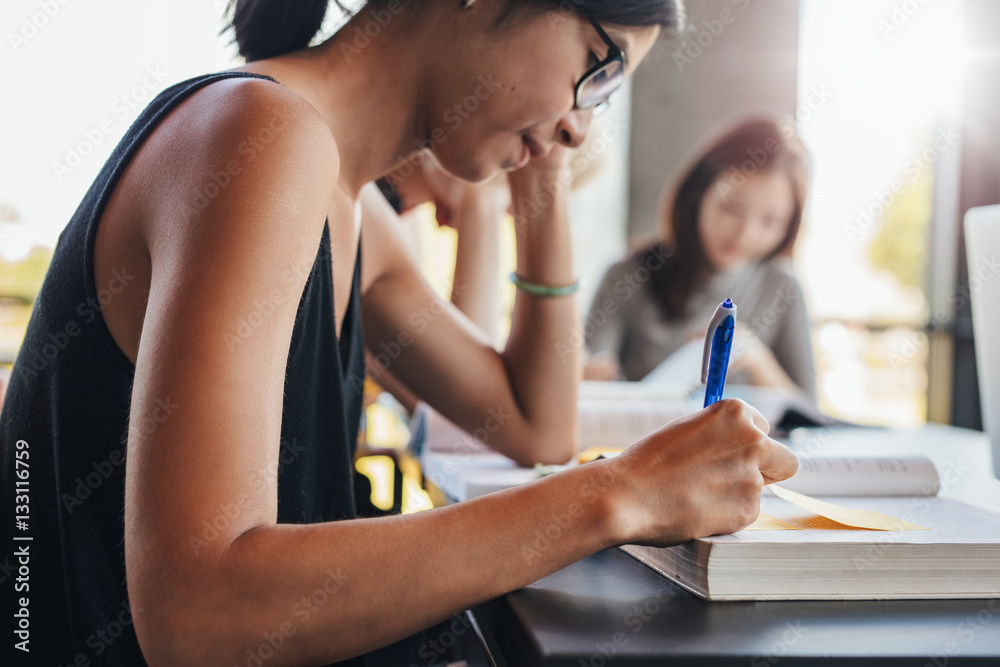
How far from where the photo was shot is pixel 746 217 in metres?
2.67

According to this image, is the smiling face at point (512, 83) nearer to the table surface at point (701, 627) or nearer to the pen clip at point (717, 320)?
the pen clip at point (717, 320)

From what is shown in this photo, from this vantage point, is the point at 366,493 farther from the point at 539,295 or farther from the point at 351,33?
the point at 351,33

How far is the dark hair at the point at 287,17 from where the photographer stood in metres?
0.85

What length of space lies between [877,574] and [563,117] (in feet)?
2.04

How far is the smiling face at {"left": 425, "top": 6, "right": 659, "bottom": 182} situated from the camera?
86cm

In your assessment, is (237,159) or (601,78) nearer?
(237,159)

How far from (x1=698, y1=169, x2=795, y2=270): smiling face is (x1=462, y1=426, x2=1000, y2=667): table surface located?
7.44 feet

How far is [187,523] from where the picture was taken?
1.52ft

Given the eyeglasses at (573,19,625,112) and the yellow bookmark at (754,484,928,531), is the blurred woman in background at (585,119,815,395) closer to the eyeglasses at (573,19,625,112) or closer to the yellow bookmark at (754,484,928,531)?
the eyeglasses at (573,19,625,112)

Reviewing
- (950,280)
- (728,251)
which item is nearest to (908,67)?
(950,280)

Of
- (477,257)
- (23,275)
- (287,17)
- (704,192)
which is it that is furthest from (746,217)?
(23,275)

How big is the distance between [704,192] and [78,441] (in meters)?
2.45

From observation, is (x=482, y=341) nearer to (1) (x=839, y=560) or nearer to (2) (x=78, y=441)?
(2) (x=78, y=441)

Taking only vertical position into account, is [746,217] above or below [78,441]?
above
